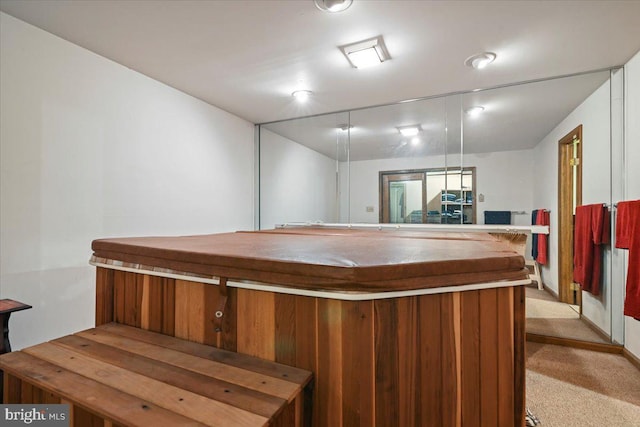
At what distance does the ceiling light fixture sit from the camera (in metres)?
1.99

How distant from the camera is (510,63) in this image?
2271mm

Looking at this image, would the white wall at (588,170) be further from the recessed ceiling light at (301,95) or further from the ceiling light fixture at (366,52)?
the recessed ceiling light at (301,95)

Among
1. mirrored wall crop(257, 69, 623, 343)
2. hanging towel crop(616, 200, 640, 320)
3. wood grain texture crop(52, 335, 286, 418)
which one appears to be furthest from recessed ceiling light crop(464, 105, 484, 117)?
wood grain texture crop(52, 335, 286, 418)

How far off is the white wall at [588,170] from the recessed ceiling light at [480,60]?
112 cm

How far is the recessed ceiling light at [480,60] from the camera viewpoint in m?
2.15

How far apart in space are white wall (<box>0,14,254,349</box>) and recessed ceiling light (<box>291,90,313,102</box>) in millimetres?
1080

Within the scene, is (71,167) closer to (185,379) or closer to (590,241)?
(185,379)

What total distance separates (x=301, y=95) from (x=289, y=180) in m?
1.32

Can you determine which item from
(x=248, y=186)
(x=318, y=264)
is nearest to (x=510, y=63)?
(x=318, y=264)

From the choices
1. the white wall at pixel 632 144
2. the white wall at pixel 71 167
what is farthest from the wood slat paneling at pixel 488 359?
the white wall at pixel 71 167

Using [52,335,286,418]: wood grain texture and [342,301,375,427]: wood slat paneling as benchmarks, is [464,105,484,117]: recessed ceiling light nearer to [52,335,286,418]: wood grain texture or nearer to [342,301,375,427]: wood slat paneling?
[342,301,375,427]: wood slat paneling

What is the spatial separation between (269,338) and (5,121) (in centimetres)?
209

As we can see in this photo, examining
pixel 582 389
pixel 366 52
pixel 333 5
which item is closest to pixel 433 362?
pixel 333 5

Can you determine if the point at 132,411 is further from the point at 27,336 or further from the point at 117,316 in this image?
the point at 27,336
